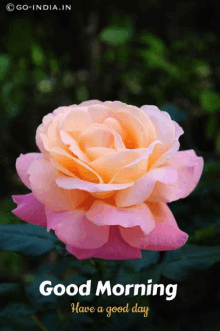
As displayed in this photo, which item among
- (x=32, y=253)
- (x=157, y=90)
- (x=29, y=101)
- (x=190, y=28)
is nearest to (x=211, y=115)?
(x=157, y=90)

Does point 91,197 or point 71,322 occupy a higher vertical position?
point 91,197

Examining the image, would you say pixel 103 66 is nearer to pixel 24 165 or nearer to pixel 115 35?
pixel 115 35

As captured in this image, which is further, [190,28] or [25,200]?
[190,28]

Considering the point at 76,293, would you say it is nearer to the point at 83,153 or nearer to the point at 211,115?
the point at 83,153

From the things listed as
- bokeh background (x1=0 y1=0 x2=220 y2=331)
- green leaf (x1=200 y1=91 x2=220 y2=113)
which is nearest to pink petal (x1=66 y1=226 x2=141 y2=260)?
bokeh background (x1=0 y1=0 x2=220 y2=331)

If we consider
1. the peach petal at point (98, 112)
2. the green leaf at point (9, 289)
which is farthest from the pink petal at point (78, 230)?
the green leaf at point (9, 289)
